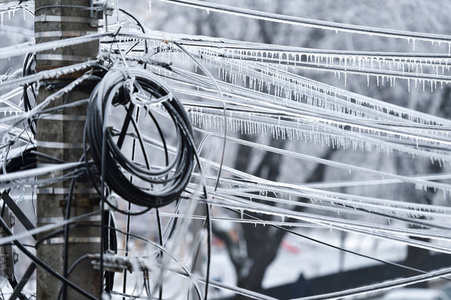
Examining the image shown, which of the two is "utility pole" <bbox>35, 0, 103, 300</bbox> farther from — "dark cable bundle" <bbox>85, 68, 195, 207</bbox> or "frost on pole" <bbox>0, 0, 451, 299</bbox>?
"dark cable bundle" <bbox>85, 68, 195, 207</bbox>

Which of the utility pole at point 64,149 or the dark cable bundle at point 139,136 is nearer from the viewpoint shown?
the dark cable bundle at point 139,136

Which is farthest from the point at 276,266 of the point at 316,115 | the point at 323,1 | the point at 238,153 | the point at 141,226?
the point at 316,115

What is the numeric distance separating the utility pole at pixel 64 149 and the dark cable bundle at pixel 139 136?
0.26 metres

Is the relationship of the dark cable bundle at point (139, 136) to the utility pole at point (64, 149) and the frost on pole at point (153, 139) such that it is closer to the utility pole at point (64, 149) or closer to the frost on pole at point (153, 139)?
the frost on pole at point (153, 139)

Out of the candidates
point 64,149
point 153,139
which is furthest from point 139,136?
point 153,139

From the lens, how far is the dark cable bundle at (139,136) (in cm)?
396

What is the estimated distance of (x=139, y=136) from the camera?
440 cm

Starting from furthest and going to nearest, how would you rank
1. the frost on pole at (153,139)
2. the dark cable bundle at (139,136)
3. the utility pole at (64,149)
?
the utility pole at (64,149) < the frost on pole at (153,139) < the dark cable bundle at (139,136)

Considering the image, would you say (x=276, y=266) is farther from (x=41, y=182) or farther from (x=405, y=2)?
(x=41, y=182)

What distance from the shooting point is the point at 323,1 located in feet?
53.9

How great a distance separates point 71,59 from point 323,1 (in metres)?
12.7

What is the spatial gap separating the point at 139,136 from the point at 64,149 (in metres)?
0.44

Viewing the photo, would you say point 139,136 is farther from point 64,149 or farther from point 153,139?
point 153,139

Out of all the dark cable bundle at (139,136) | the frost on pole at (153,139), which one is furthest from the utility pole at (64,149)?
the dark cable bundle at (139,136)
